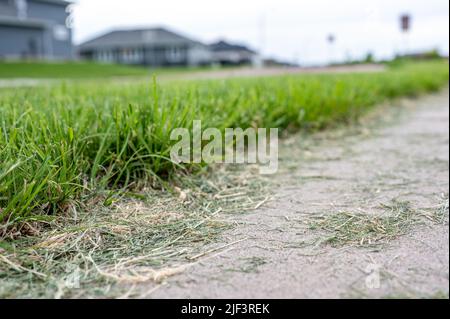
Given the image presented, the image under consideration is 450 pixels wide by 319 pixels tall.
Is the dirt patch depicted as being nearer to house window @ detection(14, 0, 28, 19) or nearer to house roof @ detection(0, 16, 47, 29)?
house roof @ detection(0, 16, 47, 29)

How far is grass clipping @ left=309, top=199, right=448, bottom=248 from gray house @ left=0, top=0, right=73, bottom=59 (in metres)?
24.2

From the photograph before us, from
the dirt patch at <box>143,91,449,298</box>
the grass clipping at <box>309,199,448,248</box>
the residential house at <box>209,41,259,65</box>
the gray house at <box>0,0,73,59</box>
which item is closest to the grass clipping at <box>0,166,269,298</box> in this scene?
the dirt patch at <box>143,91,449,298</box>

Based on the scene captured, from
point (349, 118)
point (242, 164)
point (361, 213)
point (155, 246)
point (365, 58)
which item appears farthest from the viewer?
point (365, 58)

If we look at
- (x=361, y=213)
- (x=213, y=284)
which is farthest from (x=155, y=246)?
(x=361, y=213)

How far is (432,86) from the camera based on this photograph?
297 inches

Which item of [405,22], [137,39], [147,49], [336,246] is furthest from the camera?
[137,39]

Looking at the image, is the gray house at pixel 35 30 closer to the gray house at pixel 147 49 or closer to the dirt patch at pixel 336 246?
the gray house at pixel 147 49

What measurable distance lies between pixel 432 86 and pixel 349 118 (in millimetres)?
4308

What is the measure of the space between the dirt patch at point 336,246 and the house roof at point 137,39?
3672 cm

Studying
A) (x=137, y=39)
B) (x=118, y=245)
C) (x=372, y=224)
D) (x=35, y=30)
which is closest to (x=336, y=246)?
(x=372, y=224)

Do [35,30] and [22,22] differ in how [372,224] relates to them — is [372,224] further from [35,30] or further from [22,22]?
[35,30]

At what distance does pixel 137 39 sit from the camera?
40469mm

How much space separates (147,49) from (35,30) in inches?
614
